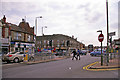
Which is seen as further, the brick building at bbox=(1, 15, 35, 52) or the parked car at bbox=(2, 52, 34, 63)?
the brick building at bbox=(1, 15, 35, 52)

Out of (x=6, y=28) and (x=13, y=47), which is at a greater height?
(x=6, y=28)

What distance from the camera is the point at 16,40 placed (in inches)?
1348

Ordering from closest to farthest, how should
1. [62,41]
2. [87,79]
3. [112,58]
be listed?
1. [87,79]
2. [112,58]
3. [62,41]

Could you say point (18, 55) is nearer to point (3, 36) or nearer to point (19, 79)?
point (19, 79)

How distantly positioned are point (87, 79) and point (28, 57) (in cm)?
1228

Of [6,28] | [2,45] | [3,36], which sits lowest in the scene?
[2,45]

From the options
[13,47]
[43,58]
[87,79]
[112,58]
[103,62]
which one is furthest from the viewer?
A: [13,47]

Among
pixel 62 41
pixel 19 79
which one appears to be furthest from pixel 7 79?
pixel 62 41

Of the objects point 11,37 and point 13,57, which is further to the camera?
point 11,37

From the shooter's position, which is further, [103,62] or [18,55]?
[18,55]

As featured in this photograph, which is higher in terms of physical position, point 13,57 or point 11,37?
point 11,37

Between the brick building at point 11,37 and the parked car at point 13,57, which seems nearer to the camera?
the parked car at point 13,57

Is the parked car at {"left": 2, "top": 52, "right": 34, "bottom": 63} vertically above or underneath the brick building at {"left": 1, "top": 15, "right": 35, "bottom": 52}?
underneath

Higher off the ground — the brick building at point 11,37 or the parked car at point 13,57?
the brick building at point 11,37
